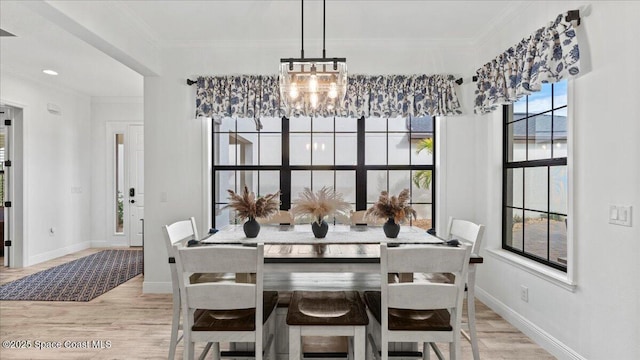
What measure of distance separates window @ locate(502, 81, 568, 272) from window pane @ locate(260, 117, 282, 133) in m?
2.32

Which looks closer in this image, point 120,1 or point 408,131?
point 120,1

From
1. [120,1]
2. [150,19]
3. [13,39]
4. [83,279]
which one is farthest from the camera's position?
[83,279]

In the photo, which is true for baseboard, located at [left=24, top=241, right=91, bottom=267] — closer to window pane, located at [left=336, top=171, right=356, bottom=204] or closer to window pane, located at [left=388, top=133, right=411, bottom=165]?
window pane, located at [left=336, top=171, right=356, bottom=204]

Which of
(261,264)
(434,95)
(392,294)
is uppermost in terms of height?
(434,95)

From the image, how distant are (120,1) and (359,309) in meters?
3.02

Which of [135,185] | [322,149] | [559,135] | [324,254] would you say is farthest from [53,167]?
[559,135]

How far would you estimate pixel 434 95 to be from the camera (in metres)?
3.81

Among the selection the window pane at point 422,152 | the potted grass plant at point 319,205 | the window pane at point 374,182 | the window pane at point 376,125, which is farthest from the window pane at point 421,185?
the potted grass plant at point 319,205

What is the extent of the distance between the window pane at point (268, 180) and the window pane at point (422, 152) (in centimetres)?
155

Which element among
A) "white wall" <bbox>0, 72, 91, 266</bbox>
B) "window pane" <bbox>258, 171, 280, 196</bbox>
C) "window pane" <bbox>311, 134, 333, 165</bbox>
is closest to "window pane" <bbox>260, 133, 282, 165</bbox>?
"window pane" <bbox>258, 171, 280, 196</bbox>

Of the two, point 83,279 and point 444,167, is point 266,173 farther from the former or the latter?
point 83,279

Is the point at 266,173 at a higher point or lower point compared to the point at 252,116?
lower

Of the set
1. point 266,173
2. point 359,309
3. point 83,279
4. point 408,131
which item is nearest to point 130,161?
point 83,279

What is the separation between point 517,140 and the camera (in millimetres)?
3256
